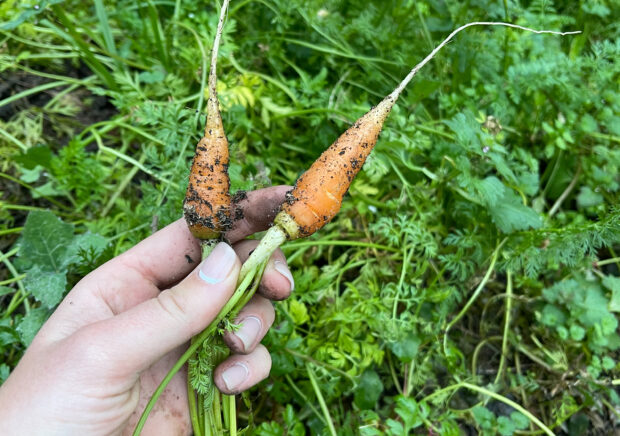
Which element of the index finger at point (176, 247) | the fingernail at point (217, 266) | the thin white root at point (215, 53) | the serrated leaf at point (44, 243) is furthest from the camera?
the serrated leaf at point (44, 243)

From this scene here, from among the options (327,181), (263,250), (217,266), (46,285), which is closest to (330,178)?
(327,181)

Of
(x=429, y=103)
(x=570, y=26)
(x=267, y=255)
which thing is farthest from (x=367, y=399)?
(x=570, y=26)

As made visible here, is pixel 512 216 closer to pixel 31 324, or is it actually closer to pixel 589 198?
pixel 589 198

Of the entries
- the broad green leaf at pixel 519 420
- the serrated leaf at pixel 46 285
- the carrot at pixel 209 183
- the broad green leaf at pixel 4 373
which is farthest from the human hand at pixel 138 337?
the broad green leaf at pixel 519 420

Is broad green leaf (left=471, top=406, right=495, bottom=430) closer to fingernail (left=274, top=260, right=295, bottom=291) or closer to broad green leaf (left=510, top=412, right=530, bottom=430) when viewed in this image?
broad green leaf (left=510, top=412, right=530, bottom=430)

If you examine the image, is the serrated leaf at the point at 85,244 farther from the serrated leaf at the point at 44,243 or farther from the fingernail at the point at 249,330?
the fingernail at the point at 249,330
